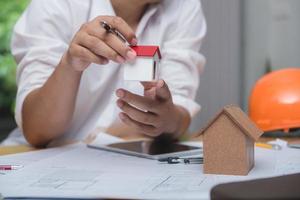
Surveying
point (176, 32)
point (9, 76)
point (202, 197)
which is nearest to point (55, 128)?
point (176, 32)

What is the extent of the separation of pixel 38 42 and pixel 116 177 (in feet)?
1.62

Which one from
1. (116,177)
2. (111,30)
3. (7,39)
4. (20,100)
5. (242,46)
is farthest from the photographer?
(7,39)

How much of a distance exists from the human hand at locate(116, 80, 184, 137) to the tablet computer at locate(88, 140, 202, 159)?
33 mm

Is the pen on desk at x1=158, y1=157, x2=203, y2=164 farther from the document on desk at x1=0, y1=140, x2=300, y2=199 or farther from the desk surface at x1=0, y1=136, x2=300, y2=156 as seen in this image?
the desk surface at x1=0, y1=136, x2=300, y2=156

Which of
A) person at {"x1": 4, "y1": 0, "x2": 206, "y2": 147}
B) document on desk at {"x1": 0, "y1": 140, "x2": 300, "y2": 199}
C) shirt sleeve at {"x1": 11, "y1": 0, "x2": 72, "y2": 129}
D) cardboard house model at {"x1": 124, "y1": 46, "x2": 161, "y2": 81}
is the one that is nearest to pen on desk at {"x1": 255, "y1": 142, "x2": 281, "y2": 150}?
document on desk at {"x1": 0, "y1": 140, "x2": 300, "y2": 199}

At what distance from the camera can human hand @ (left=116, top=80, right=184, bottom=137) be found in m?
0.91

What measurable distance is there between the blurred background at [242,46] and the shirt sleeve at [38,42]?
0.74m

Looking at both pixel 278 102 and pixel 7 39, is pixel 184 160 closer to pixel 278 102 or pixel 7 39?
pixel 278 102

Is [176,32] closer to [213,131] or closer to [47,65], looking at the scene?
[47,65]

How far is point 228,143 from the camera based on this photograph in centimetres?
71

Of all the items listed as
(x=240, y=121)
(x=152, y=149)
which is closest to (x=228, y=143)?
(x=240, y=121)

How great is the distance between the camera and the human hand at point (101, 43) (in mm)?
782

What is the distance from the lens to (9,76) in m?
2.51

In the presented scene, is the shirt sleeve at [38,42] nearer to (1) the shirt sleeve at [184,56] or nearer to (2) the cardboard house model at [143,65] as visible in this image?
(1) the shirt sleeve at [184,56]
